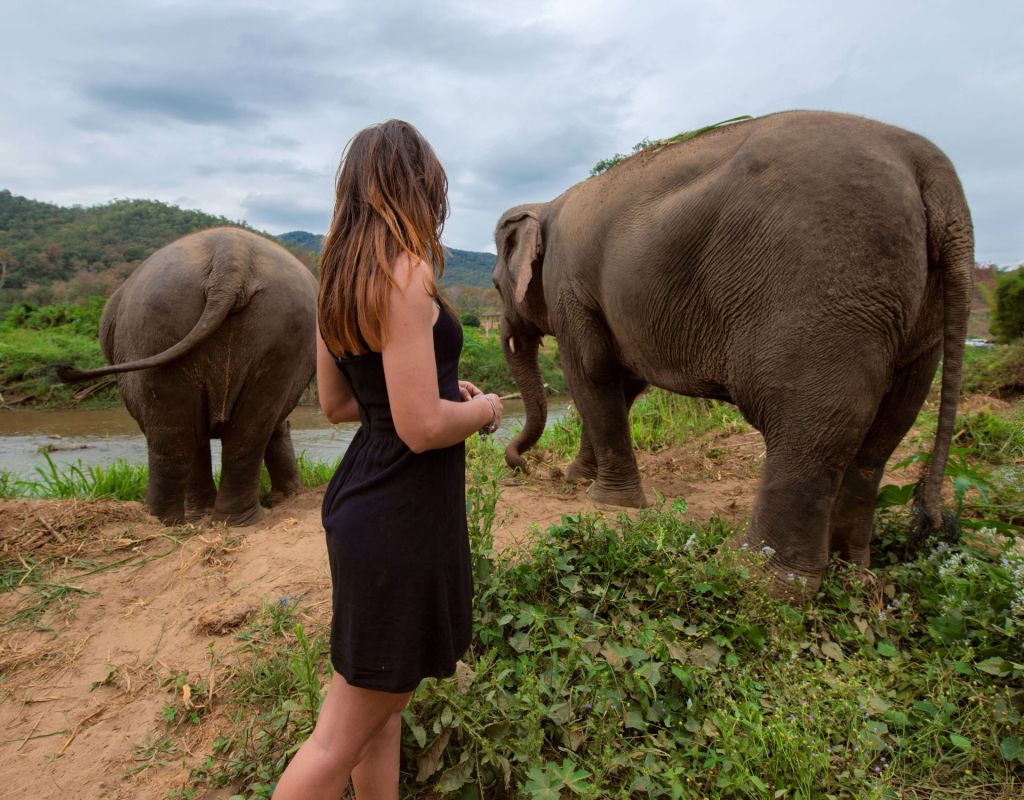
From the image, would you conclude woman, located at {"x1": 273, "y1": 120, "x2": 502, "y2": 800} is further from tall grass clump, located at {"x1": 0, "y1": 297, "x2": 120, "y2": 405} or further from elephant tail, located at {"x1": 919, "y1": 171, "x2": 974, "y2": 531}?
tall grass clump, located at {"x1": 0, "y1": 297, "x2": 120, "y2": 405}

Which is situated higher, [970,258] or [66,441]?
[970,258]

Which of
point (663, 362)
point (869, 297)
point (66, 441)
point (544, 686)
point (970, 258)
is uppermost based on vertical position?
point (970, 258)

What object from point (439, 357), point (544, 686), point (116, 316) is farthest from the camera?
point (116, 316)

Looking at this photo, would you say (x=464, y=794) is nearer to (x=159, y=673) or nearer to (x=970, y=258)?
(x=159, y=673)

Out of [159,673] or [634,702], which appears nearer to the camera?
[634,702]

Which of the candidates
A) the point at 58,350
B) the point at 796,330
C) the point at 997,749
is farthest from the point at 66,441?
the point at 997,749

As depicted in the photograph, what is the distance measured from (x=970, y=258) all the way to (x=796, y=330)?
0.73 meters

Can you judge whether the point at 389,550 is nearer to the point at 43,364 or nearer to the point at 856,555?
the point at 856,555

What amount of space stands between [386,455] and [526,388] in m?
3.79

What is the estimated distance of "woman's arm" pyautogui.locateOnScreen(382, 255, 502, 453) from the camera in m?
1.34

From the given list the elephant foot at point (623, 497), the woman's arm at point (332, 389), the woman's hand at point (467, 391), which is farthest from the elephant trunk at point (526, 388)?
the woman's arm at point (332, 389)

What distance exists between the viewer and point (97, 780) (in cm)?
209

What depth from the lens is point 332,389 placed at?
1.71 m

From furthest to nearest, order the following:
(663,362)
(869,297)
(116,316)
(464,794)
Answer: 1. (116,316)
2. (663,362)
3. (869,297)
4. (464,794)
